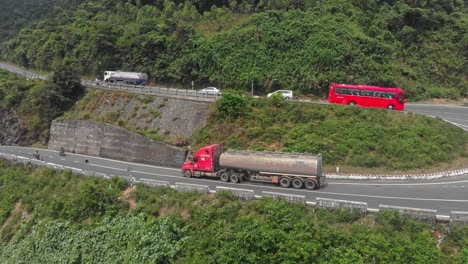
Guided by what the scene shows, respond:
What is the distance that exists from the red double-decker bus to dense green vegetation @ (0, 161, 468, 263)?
58.6ft

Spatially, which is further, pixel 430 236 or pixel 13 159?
pixel 13 159

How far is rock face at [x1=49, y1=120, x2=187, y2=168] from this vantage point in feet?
109

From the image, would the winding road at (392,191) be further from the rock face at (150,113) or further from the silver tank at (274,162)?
the rock face at (150,113)

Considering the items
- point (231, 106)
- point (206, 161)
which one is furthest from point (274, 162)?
point (231, 106)


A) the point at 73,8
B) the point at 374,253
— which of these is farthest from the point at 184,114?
the point at 73,8

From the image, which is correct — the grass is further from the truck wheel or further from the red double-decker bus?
the truck wheel

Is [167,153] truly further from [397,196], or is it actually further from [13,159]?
[397,196]

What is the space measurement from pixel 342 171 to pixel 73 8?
7882cm

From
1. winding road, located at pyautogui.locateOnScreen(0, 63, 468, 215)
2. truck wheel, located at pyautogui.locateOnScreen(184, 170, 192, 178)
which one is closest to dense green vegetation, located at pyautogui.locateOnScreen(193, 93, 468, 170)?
winding road, located at pyautogui.locateOnScreen(0, 63, 468, 215)

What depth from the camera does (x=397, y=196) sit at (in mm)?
22312

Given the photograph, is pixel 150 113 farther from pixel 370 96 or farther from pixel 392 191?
pixel 392 191

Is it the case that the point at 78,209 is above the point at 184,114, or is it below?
below

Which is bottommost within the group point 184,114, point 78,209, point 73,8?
point 78,209

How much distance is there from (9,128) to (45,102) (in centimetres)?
763
